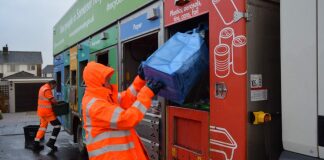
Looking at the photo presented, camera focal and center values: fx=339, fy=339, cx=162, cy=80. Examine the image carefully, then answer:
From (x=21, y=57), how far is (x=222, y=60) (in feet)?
214

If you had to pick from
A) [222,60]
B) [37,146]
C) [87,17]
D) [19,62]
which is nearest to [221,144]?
[222,60]

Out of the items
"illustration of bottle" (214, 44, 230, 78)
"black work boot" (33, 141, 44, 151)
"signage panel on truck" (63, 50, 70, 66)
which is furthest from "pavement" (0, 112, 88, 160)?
"illustration of bottle" (214, 44, 230, 78)

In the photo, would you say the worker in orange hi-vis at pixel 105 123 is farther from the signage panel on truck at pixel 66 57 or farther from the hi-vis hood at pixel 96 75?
the signage panel on truck at pixel 66 57

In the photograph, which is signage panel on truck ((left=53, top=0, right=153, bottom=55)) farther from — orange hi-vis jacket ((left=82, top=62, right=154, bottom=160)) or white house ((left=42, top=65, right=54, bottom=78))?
white house ((left=42, top=65, right=54, bottom=78))

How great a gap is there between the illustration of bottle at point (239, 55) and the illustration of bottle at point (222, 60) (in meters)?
0.06

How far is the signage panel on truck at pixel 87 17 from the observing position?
14.0ft

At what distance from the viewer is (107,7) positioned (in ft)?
16.0

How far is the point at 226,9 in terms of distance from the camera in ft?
7.66

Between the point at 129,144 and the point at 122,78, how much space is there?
1.57 metres

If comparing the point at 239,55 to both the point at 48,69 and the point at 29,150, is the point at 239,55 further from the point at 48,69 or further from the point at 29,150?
the point at 48,69

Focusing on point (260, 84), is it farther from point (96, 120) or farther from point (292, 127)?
point (96, 120)

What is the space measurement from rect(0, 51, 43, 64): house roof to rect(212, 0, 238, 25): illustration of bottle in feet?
205

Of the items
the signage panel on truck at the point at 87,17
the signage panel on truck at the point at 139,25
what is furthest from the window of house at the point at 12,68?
the signage panel on truck at the point at 139,25

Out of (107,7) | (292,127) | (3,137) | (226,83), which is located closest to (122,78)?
(107,7)
